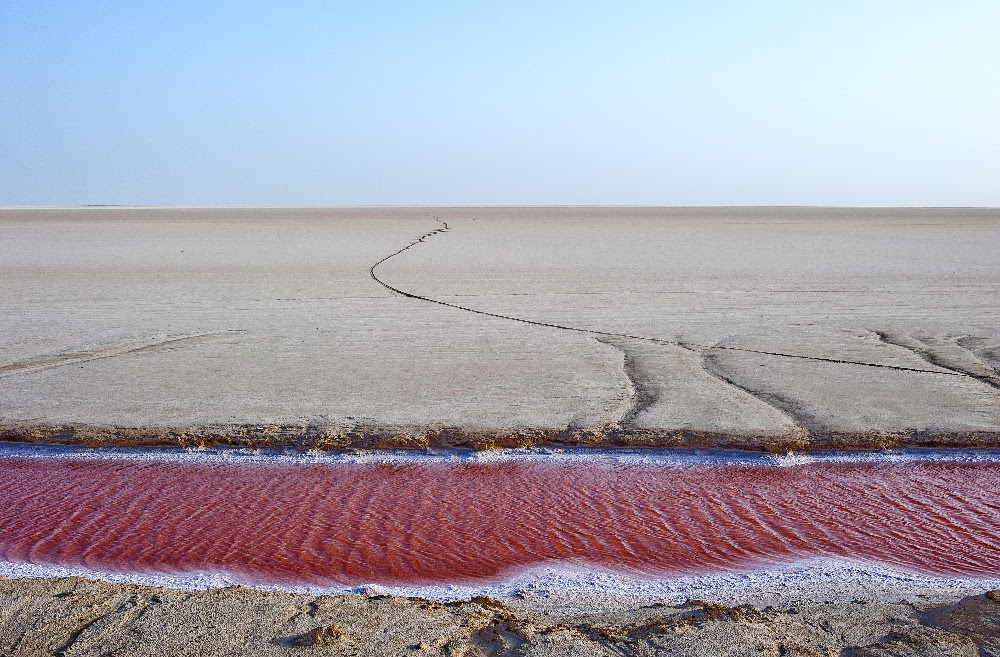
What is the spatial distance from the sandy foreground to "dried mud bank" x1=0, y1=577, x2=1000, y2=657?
2.10 meters

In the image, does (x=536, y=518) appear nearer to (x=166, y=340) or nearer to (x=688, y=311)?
(x=166, y=340)

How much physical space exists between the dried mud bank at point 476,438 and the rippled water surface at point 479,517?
0.78 ft

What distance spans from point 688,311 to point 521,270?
17.2 feet

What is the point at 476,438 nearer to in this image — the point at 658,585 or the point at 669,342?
the point at 658,585

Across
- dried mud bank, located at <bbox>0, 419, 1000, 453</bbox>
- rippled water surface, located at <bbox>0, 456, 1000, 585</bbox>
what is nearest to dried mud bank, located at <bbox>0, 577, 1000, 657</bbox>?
rippled water surface, located at <bbox>0, 456, 1000, 585</bbox>

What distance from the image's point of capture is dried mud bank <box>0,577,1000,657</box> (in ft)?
8.34

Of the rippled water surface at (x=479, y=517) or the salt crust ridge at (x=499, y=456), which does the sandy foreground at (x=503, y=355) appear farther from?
the rippled water surface at (x=479, y=517)

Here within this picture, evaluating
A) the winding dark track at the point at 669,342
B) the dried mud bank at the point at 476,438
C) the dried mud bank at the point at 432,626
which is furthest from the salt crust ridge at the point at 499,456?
the dried mud bank at the point at 432,626


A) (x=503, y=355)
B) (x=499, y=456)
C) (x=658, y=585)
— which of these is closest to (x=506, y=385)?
(x=503, y=355)

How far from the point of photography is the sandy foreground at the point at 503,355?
5152 millimetres

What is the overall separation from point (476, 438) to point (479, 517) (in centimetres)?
98

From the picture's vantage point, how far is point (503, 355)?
711 cm

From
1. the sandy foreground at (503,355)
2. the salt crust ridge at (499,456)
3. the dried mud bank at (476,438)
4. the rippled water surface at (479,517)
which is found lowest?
the rippled water surface at (479,517)

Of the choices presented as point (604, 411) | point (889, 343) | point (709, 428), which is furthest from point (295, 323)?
point (889, 343)
